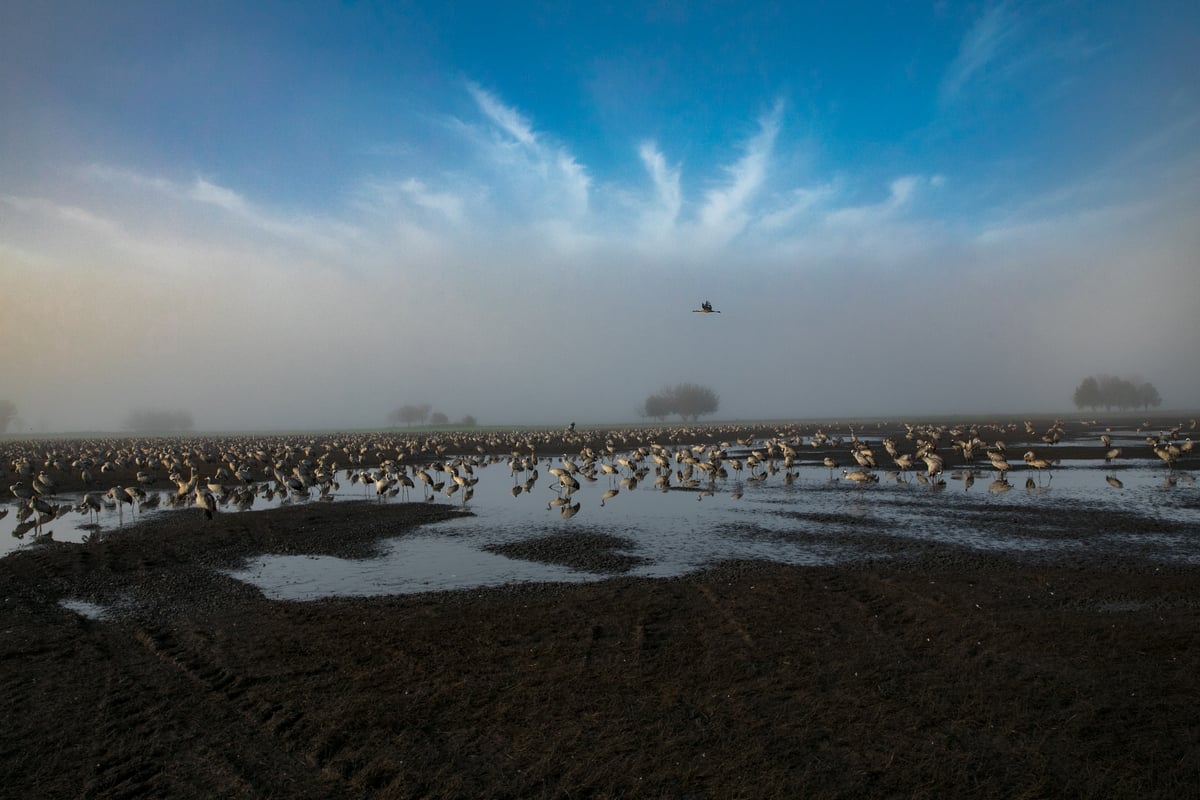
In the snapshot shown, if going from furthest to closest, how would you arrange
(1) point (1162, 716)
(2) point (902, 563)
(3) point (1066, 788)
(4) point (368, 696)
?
1. (2) point (902, 563)
2. (4) point (368, 696)
3. (1) point (1162, 716)
4. (3) point (1066, 788)

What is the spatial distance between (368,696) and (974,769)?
580 centimetres

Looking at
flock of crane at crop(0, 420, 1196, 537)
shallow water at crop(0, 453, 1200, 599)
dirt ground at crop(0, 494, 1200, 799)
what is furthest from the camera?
flock of crane at crop(0, 420, 1196, 537)

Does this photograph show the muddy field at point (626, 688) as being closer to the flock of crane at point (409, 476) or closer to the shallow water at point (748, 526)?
the shallow water at point (748, 526)

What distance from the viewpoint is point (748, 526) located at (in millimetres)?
17906

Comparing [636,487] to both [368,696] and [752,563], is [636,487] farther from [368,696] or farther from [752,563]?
[368,696]

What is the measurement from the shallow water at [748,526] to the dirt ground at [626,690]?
182 centimetres

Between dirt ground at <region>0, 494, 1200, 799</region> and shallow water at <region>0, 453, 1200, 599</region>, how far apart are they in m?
1.82

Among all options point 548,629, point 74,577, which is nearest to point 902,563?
point 548,629

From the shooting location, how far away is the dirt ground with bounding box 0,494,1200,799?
17.9 ft

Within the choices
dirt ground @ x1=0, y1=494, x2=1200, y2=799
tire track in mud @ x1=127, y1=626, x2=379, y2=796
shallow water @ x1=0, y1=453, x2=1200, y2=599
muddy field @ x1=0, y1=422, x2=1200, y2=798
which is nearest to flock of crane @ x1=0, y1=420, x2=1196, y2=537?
shallow water @ x1=0, y1=453, x2=1200, y2=599

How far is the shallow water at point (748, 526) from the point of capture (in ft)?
43.4

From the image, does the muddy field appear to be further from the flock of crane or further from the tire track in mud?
the flock of crane

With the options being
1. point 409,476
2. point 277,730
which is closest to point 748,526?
point 277,730

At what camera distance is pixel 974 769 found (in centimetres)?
542
